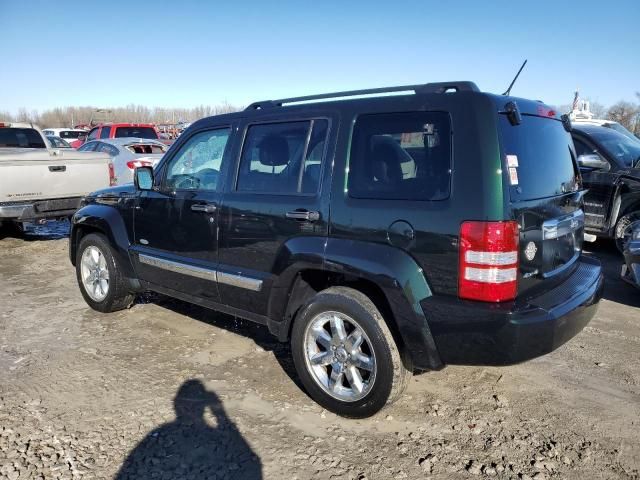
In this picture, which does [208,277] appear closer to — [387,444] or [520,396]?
[387,444]

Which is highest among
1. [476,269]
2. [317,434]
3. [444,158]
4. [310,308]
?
[444,158]

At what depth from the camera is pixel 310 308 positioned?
3383 mm

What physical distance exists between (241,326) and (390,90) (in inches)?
106

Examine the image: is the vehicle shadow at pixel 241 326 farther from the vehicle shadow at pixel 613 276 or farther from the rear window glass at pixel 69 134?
the rear window glass at pixel 69 134

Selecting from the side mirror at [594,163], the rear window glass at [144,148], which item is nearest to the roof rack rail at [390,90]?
the side mirror at [594,163]

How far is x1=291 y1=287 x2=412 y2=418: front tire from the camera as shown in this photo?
3086 mm

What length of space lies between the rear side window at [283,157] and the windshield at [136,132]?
1314 centimetres

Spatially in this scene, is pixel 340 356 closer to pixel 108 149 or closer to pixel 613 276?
pixel 613 276

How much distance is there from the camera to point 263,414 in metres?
3.36

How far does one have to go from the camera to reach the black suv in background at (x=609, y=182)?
7.29 m

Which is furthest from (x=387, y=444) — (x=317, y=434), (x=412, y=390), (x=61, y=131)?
(x=61, y=131)

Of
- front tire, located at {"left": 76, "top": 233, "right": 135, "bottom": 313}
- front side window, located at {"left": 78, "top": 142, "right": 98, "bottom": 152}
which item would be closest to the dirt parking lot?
front tire, located at {"left": 76, "top": 233, "right": 135, "bottom": 313}

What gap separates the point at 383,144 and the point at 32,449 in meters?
2.67

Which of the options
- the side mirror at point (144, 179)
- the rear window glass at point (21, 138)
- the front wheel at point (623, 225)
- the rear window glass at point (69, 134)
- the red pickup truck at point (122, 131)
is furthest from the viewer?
the rear window glass at point (69, 134)
